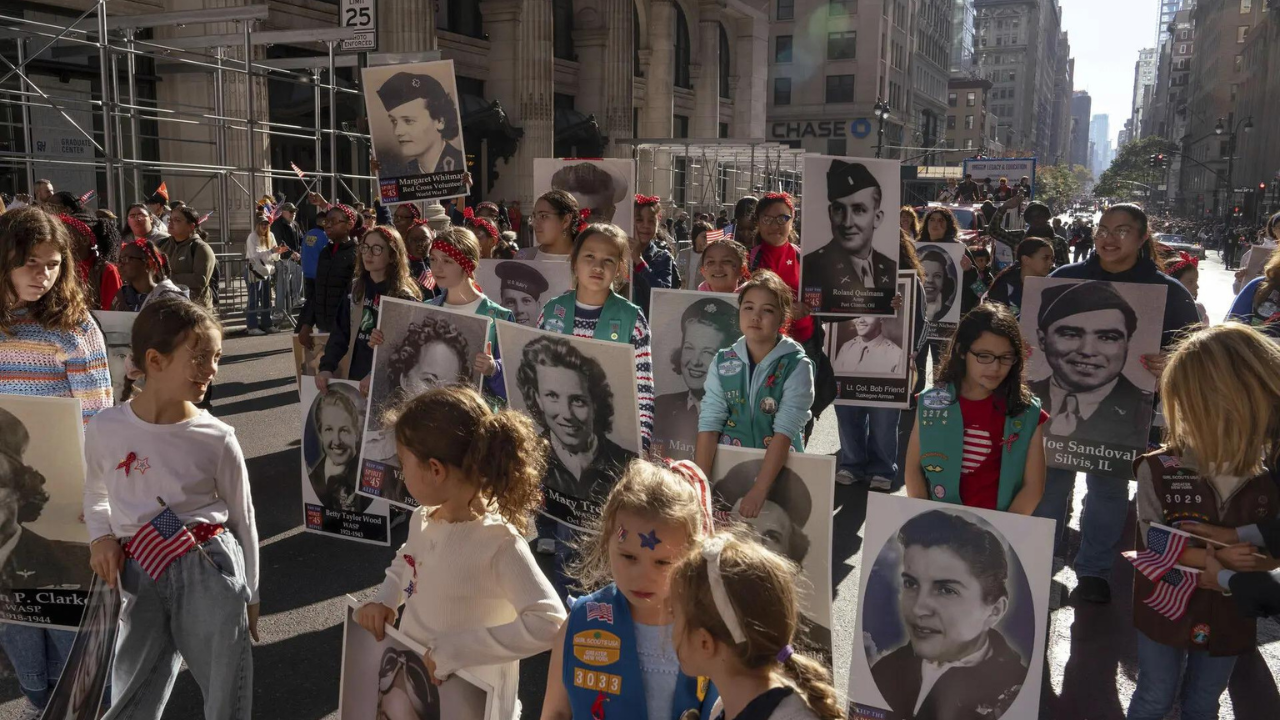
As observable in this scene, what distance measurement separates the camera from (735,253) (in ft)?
18.9

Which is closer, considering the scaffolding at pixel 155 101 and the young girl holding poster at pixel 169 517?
the young girl holding poster at pixel 169 517

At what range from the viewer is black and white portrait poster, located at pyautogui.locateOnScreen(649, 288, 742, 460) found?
19.0ft

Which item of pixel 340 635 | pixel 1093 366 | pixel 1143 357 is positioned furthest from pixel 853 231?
pixel 340 635

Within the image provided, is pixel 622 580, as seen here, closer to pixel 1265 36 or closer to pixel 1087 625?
pixel 1087 625

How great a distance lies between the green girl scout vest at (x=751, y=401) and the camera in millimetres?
4477

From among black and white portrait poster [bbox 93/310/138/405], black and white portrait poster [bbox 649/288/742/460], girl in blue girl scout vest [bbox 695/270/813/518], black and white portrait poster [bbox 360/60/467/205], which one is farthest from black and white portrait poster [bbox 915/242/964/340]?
black and white portrait poster [bbox 93/310/138/405]

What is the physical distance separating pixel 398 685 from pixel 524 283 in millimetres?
4999

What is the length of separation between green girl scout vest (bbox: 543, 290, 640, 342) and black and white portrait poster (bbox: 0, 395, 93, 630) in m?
2.23

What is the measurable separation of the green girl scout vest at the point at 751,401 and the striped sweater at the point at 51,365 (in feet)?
8.11

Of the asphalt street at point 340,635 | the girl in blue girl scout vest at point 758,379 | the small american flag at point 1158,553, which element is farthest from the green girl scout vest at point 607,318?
the small american flag at point 1158,553

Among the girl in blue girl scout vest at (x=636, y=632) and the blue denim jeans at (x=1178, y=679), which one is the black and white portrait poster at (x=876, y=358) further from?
the girl in blue girl scout vest at (x=636, y=632)

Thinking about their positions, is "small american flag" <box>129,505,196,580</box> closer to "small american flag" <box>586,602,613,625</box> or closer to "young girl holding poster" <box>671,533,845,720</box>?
"small american flag" <box>586,602,613,625</box>

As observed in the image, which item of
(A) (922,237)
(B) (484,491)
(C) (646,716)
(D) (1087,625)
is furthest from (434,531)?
(A) (922,237)

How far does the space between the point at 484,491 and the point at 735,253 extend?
3188mm
